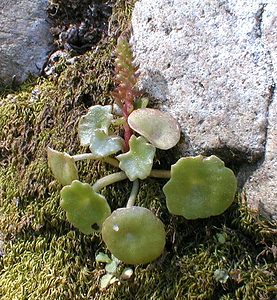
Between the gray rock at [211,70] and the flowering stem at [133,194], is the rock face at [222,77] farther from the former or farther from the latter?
the flowering stem at [133,194]

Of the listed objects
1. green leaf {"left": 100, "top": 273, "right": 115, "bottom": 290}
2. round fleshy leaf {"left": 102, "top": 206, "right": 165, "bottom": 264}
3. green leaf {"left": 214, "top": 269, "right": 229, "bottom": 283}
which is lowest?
green leaf {"left": 100, "top": 273, "right": 115, "bottom": 290}

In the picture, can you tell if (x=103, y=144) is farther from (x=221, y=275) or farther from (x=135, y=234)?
(x=221, y=275)

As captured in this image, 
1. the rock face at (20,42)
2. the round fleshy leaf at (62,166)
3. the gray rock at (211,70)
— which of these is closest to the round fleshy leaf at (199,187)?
the gray rock at (211,70)

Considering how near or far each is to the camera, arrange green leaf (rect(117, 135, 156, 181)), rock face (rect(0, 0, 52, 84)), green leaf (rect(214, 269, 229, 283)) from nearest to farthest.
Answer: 1. green leaf (rect(214, 269, 229, 283))
2. green leaf (rect(117, 135, 156, 181))
3. rock face (rect(0, 0, 52, 84))

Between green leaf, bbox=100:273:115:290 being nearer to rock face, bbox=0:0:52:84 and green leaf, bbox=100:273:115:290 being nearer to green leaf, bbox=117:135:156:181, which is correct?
green leaf, bbox=117:135:156:181

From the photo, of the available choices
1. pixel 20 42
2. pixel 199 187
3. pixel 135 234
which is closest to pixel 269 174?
pixel 199 187

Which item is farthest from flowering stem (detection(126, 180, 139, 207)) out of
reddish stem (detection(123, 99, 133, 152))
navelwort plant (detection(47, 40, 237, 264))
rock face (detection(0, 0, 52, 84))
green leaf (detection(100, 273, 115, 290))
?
rock face (detection(0, 0, 52, 84))
